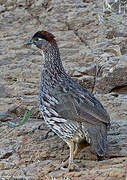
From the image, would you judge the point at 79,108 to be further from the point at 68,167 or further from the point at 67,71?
the point at 67,71

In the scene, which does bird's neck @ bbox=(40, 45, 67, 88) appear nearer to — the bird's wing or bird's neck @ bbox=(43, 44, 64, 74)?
bird's neck @ bbox=(43, 44, 64, 74)

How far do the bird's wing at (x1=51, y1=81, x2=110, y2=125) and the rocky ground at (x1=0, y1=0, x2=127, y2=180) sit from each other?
0.41m

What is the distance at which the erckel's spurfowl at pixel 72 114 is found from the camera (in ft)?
15.7

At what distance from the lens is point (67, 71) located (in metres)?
7.19

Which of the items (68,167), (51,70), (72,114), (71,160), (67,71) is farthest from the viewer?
(67,71)

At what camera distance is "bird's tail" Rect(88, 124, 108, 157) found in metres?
4.61

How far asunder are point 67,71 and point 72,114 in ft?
7.77

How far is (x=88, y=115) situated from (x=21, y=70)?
8.66ft

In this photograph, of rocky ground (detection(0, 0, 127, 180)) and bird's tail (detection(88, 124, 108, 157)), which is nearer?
bird's tail (detection(88, 124, 108, 157))

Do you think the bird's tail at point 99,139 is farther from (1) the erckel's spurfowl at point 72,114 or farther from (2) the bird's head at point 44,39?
(2) the bird's head at point 44,39

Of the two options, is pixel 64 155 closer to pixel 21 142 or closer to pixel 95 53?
pixel 21 142

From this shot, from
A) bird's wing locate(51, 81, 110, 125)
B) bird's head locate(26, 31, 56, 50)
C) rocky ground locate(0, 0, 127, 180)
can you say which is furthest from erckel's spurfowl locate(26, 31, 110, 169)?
bird's head locate(26, 31, 56, 50)

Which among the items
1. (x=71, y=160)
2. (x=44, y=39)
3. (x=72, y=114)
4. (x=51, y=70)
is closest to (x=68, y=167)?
(x=71, y=160)

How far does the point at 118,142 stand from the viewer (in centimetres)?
514
